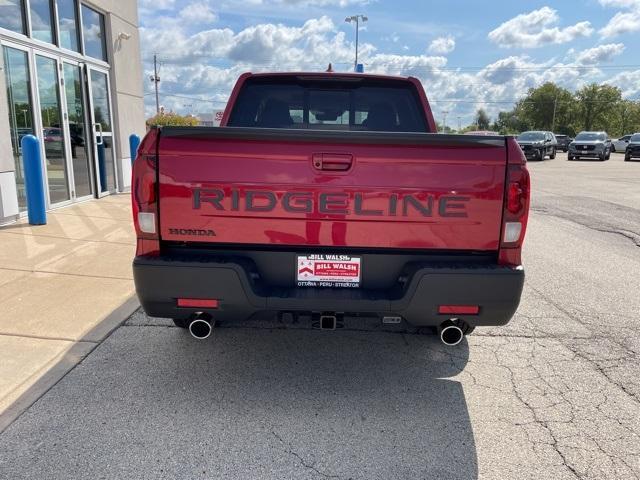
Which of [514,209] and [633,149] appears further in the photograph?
[633,149]

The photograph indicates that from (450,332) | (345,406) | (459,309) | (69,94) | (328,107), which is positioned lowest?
(345,406)

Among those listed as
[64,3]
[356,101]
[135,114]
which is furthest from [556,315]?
[135,114]

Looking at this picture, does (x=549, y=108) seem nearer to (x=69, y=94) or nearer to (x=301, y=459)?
(x=69, y=94)

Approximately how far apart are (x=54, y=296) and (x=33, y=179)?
11.7ft

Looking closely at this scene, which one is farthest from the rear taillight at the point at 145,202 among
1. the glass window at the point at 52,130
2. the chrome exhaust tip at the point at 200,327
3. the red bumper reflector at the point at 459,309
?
the glass window at the point at 52,130

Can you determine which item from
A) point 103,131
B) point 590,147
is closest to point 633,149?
point 590,147

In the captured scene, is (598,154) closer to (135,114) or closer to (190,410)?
(135,114)

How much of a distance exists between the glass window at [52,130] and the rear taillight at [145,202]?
7.34 meters

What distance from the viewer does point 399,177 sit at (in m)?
2.87

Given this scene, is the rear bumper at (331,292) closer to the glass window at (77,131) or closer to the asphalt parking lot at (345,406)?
the asphalt parking lot at (345,406)

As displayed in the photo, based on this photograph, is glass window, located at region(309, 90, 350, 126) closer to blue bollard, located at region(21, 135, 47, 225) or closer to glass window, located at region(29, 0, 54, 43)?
blue bollard, located at region(21, 135, 47, 225)

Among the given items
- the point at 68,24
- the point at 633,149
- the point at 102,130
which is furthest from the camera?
the point at 633,149

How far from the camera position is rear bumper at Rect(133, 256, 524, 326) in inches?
113

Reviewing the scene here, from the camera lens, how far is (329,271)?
9.87 ft
